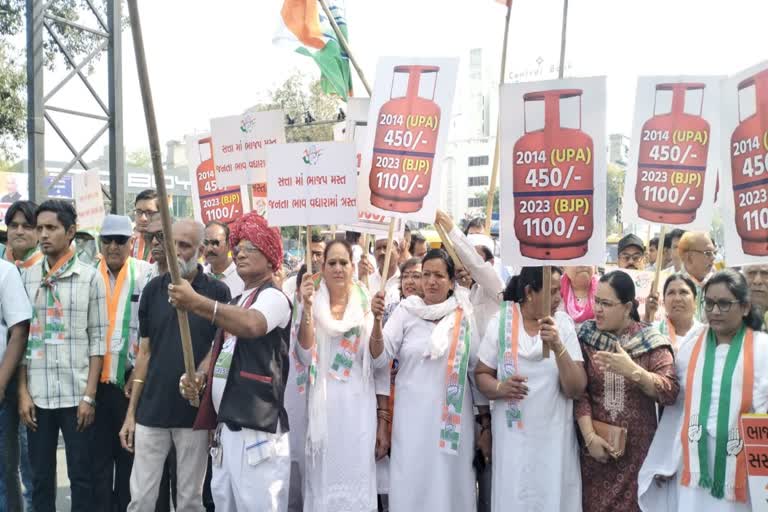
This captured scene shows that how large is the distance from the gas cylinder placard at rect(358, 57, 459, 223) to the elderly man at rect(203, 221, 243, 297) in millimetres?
1293

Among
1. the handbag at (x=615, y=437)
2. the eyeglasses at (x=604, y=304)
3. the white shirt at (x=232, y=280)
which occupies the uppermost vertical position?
the white shirt at (x=232, y=280)

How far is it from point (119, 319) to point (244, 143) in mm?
1788

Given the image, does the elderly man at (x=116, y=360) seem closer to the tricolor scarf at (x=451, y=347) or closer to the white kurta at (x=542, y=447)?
the tricolor scarf at (x=451, y=347)

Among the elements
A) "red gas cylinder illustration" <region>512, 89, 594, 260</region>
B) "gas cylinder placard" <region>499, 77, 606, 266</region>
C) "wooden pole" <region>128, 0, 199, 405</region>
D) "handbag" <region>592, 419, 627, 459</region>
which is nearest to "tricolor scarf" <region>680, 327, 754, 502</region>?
"handbag" <region>592, 419, 627, 459</region>

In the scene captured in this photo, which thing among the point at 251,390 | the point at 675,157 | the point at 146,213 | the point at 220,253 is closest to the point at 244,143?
the point at 146,213

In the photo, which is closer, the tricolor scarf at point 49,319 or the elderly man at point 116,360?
the tricolor scarf at point 49,319

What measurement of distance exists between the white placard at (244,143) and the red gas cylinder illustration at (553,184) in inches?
103

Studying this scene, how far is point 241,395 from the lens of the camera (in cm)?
404

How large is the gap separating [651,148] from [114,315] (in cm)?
364

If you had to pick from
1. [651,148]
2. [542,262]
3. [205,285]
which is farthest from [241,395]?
[651,148]

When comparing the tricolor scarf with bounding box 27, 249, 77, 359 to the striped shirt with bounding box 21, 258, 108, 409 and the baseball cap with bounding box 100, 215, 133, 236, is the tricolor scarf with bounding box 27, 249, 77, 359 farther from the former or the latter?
the baseball cap with bounding box 100, 215, 133, 236

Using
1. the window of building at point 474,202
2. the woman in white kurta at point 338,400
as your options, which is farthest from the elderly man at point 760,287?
the window of building at point 474,202

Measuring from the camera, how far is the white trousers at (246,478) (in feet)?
13.2

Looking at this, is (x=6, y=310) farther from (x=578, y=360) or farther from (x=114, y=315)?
(x=578, y=360)
